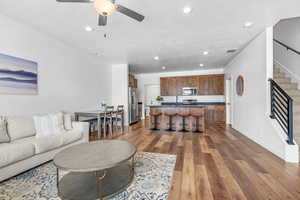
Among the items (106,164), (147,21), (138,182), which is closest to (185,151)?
(138,182)

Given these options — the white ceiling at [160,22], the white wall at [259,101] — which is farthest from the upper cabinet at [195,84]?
the white ceiling at [160,22]

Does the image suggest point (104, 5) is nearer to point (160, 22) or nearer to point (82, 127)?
point (160, 22)

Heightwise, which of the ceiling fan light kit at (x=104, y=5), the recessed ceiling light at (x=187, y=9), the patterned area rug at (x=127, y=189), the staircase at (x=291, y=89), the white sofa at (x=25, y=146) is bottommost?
the patterned area rug at (x=127, y=189)

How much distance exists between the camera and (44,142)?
7.53 feet

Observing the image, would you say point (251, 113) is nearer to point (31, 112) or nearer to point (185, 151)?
point (185, 151)

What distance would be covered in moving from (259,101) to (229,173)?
220 centimetres

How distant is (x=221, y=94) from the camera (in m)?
6.62

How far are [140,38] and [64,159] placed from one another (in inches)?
120

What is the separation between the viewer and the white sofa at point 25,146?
186 centimetres

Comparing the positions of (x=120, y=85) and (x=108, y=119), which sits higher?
(x=120, y=85)

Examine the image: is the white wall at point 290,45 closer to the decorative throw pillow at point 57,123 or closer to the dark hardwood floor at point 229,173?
the dark hardwood floor at point 229,173

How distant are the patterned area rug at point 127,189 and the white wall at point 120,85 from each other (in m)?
3.67

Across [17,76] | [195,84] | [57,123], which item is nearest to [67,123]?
[57,123]

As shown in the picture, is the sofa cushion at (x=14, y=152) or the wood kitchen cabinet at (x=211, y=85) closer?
the sofa cushion at (x=14, y=152)
